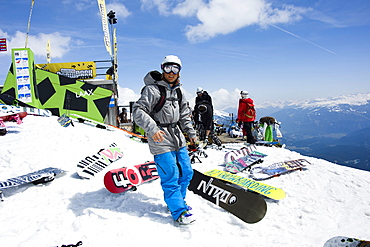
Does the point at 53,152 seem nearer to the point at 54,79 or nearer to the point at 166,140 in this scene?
the point at 166,140

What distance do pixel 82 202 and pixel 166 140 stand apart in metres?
1.68

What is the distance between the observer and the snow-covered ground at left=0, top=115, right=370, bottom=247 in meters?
2.40

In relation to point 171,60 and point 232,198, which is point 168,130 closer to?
point 171,60

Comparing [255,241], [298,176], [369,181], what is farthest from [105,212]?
[369,181]

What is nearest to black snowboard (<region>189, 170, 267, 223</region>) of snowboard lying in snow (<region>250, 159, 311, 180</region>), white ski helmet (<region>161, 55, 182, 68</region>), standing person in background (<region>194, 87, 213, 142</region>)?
snowboard lying in snow (<region>250, 159, 311, 180</region>)

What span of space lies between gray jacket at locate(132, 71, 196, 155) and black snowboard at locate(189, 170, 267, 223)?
106cm

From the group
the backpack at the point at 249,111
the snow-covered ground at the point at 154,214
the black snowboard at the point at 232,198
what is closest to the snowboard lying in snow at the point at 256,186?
the snow-covered ground at the point at 154,214

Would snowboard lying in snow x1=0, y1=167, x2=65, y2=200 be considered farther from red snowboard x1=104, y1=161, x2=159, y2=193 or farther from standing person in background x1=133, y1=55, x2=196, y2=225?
standing person in background x1=133, y1=55, x2=196, y2=225

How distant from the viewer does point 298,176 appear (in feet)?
15.1

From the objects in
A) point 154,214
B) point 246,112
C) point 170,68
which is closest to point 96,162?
point 154,214

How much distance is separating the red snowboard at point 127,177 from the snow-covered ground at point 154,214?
121 mm

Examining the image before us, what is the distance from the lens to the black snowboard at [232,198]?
9.18 ft

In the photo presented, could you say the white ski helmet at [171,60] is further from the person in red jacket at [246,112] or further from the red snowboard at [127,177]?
the person in red jacket at [246,112]

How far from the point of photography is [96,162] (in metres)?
4.81
